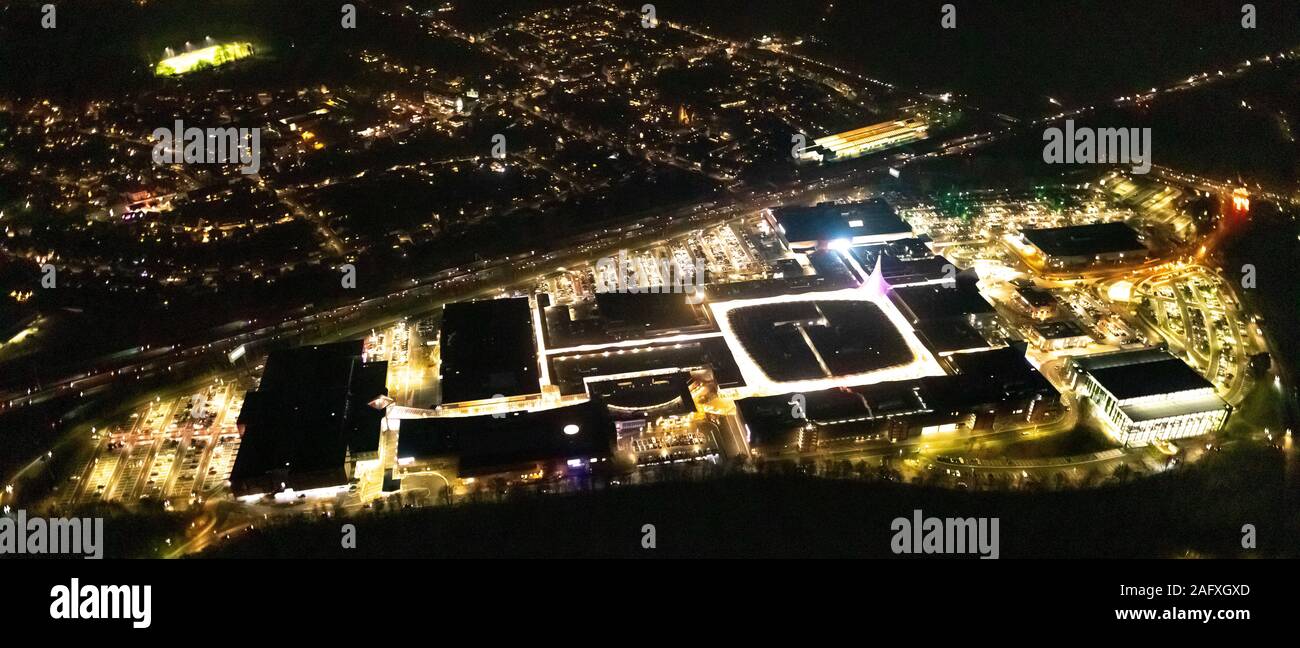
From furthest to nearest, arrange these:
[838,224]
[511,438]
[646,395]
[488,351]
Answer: [838,224] → [488,351] → [646,395] → [511,438]

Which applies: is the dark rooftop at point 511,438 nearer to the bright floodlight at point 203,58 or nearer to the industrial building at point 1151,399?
the industrial building at point 1151,399

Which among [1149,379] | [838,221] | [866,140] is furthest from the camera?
[866,140]

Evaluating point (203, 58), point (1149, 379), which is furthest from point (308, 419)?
point (203, 58)

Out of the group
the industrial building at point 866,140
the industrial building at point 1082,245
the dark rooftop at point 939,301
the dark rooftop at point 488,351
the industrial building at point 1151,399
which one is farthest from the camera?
the industrial building at point 866,140

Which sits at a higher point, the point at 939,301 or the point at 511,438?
the point at 939,301

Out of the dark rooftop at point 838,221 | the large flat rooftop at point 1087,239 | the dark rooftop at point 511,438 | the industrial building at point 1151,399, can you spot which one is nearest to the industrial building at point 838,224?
the dark rooftop at point 838,221

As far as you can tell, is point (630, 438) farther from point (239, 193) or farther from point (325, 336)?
point (239, 193)

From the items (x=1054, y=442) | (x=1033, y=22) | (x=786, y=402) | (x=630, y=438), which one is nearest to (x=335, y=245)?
(x=630, y=438)

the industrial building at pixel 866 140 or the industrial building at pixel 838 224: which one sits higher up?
the industrial building at pixel 866 140

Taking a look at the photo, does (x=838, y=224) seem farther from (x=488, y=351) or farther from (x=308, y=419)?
(x=308, y=419)
